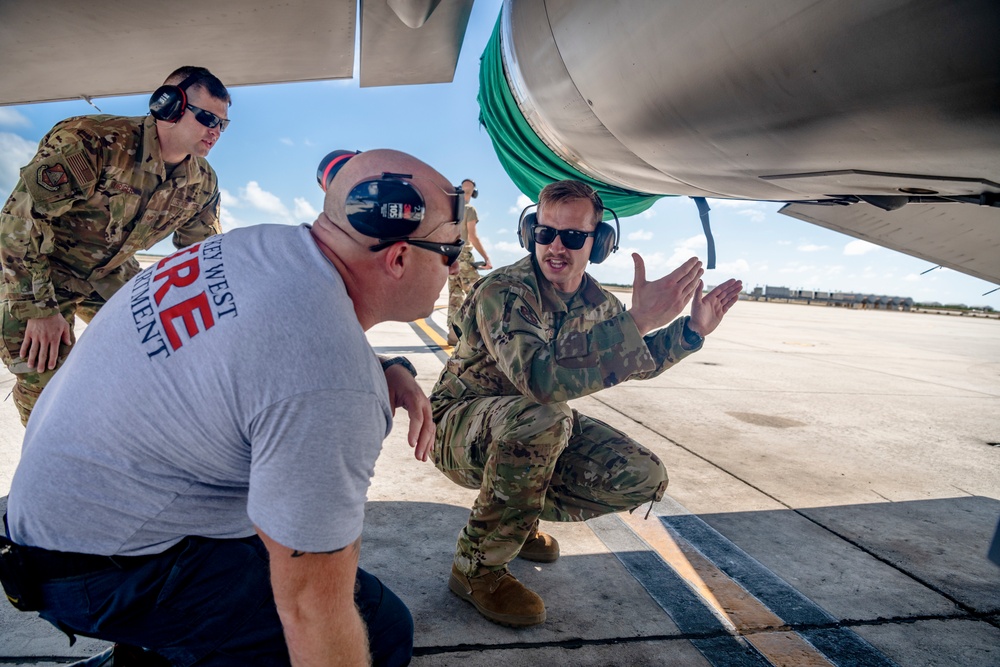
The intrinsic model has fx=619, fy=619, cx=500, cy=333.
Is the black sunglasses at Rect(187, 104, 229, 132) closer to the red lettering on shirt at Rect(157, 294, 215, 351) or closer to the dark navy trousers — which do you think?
the red lettering on shirt at Rect(157, 294, 215, 351)

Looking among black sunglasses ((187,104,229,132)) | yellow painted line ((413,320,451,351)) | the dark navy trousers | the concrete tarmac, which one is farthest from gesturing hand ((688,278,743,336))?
yellow painted line ((413,320,451,351))

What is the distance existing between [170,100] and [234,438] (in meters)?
1.95

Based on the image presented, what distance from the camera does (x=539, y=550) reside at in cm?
233

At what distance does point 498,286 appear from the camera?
2203mm

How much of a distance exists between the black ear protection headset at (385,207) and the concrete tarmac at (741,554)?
3.94 ft

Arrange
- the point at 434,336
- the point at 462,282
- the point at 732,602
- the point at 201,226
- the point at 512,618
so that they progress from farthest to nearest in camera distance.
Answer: the point at 434,336 → the point at 462,282 → the point at 201,226 → the point at 732,602 → the point at 512,618

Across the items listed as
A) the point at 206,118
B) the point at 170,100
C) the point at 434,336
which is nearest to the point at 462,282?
the point at 434,336

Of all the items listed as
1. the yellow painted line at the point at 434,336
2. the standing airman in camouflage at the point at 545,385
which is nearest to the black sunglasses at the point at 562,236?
the standing airman in camouflage at the point at 545,385

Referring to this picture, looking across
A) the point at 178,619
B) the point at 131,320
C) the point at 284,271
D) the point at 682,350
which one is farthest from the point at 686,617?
the point at 131,320

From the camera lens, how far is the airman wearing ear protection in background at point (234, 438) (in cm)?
99

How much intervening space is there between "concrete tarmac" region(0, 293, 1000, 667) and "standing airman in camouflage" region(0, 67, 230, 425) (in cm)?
69

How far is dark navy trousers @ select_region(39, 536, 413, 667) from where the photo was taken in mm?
1148

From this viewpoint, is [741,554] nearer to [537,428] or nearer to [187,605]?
[537,428]

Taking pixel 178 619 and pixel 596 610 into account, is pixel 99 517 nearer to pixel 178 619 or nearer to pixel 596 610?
pixel 178 619
